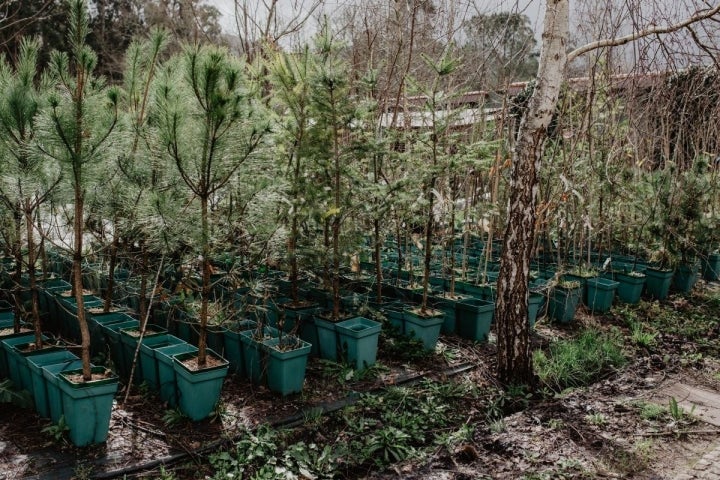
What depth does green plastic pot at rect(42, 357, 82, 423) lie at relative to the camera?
303 centimetres

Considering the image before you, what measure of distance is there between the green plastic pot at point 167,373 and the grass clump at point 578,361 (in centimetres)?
238

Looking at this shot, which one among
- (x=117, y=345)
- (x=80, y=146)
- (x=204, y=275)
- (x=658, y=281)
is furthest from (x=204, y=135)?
(x=658, y=281)

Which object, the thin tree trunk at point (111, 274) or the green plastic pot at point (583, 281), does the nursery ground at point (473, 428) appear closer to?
the thin tree trunk at point (111, 274)

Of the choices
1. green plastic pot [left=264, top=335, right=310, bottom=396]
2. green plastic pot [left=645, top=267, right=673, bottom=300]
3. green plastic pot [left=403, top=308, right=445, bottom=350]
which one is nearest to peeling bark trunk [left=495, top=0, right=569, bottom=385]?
green plastic pot [left=403, top=308, right=445, bottom=350]

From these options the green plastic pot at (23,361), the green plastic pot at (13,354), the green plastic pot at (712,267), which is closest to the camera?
the green plastic pot at (23,361)

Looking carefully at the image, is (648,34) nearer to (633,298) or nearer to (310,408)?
(310,408)

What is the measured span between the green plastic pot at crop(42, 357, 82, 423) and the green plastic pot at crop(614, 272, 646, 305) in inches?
209

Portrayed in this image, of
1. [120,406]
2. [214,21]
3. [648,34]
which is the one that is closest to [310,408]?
[120,406]

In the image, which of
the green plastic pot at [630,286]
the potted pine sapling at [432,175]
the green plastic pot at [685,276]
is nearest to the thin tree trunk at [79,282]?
the potted pine sapling at [432,175]

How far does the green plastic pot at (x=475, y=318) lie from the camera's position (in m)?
4.86

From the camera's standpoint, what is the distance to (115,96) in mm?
3189

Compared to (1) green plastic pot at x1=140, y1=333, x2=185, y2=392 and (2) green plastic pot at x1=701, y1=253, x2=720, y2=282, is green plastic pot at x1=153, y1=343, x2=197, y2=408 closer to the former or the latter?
(1) green plastic pot at x1=140, y1=333, x2=185, y2=392

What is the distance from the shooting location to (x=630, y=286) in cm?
632

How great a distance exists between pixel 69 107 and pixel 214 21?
68.4 feet
